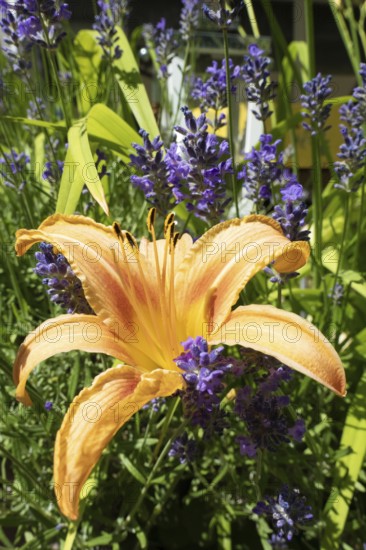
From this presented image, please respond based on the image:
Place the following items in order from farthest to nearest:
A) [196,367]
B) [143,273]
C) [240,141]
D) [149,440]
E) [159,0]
A: 1. [159,0]
2. [240,141]
3. [149,440]
4. [143,273]
5. [196,367]

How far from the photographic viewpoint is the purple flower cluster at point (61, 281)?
0.62 meters

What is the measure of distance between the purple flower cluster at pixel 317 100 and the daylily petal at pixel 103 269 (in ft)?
1.19

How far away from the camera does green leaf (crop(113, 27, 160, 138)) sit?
88 centimetres

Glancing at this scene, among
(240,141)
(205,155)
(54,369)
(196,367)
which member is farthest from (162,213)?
(240,141)

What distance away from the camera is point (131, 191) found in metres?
1.21

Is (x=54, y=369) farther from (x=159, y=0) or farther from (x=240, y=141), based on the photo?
(x=159, y=0)

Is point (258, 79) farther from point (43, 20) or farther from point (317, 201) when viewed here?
point (43, 20)

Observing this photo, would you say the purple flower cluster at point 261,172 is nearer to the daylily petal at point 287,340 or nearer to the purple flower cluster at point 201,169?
the purple flower cluster at point 201,169

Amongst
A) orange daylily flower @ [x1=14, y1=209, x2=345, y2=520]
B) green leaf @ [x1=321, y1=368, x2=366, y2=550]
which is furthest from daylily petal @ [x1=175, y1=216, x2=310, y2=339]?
green leaf @ [x1=321, y1=368, x2=366, y2=550]

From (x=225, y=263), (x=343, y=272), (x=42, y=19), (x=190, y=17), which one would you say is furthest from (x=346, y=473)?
(x=190, y=17)

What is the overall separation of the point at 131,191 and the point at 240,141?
1.91 ft

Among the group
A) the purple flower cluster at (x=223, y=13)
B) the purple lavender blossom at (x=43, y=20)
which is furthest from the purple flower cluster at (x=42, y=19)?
the purple flower cluster at (x=223, y=13)

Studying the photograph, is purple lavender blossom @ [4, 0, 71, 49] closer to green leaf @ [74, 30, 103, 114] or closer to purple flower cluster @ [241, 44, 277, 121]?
purple flower cluster @ [241, 44, 277, 121]

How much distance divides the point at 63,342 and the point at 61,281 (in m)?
0.11
